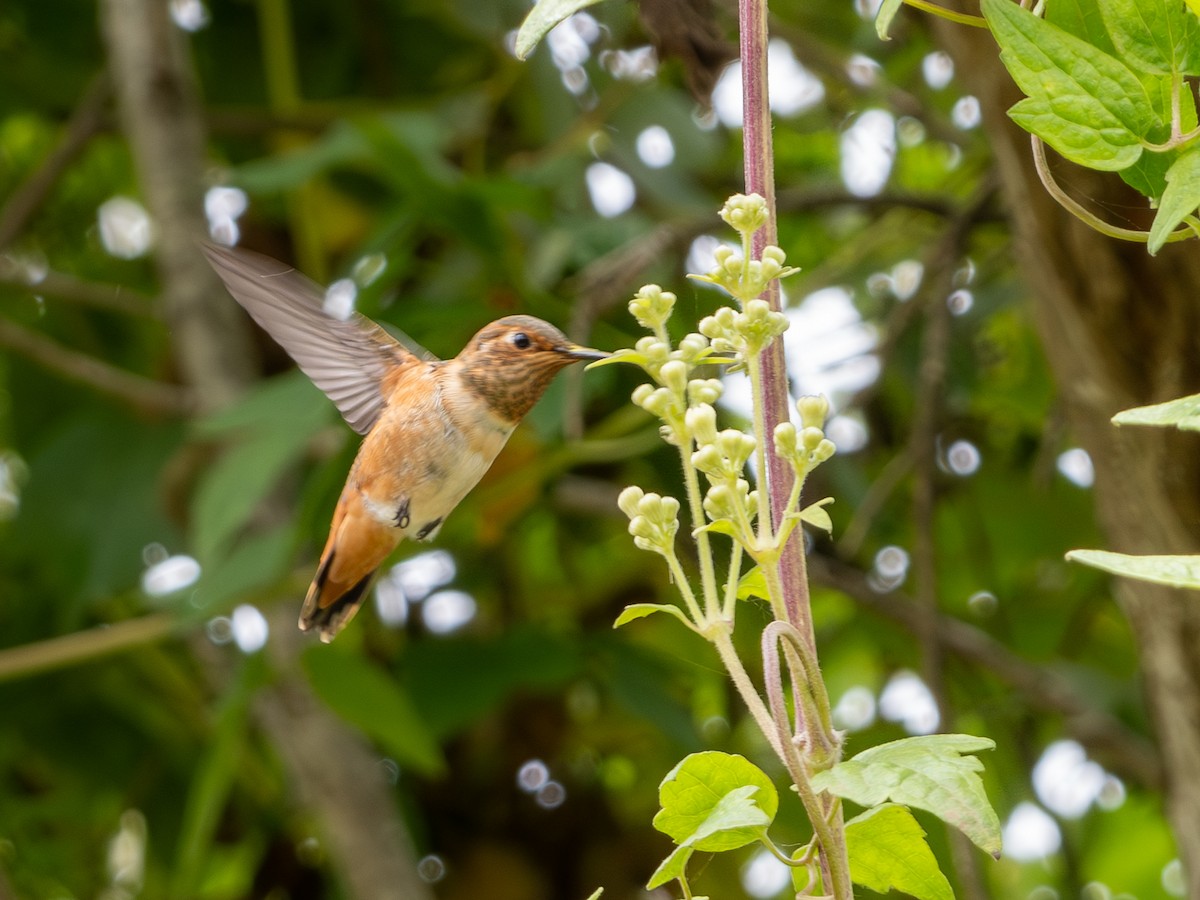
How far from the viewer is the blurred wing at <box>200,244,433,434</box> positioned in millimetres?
1787

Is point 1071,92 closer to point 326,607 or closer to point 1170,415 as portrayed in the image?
point 1170,415

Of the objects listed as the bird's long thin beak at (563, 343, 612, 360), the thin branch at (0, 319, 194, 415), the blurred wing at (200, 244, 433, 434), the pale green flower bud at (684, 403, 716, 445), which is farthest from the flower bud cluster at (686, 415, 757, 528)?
the thin branch at (0, 319, 194, 415)

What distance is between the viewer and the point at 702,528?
0.83m

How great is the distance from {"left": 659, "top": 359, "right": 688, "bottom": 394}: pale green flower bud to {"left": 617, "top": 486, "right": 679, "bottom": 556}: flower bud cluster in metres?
0.07

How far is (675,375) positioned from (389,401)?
118 cm

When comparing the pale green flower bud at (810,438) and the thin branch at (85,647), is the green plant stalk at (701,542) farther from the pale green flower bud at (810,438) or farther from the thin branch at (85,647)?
the thin branch at (85,647)

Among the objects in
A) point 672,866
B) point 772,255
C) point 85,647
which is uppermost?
point 772,255

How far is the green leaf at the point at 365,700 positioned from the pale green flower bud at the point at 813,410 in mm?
1681

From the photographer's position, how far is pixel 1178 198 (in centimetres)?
87

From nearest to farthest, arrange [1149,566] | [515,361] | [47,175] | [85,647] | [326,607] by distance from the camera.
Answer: [1149,566] < [515,361] < [326,607] < [85,647] < [47,175]

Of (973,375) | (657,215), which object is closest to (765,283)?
(973,375)

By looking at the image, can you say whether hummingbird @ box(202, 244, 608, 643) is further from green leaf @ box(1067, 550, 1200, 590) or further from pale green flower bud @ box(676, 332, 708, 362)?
green leaf @ box(1067, 550, 1200, 590)

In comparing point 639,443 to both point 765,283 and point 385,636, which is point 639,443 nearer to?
point 385,636

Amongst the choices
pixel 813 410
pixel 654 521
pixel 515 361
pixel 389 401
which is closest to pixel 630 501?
pixel 654 521
